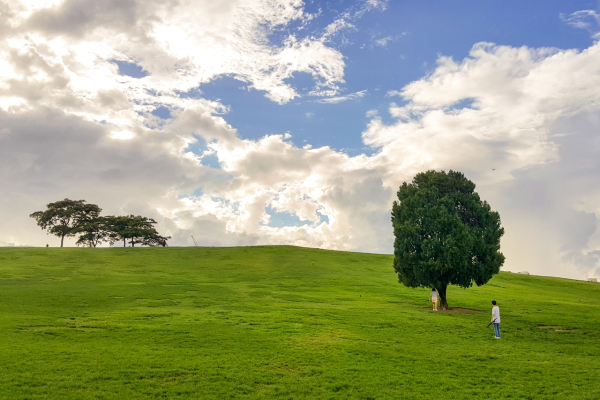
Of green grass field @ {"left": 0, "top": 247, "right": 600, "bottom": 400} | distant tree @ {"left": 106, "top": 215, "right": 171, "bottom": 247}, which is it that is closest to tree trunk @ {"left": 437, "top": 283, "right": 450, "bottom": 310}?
green grass field @ {"left": 0, "top": 247, "right": 600, "bottom": 400}

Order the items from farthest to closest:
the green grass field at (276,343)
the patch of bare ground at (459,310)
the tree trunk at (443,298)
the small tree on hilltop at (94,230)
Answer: the small tree on hilltop at (94,230), the tree trunk at (443,298), the patch of bare ground at (459,310), the green grass field at (276,343)

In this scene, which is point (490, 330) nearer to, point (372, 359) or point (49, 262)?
point (372, 359)

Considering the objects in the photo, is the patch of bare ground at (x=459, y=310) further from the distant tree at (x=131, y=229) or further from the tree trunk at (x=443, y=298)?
the distant tree at (x=131, y=229)

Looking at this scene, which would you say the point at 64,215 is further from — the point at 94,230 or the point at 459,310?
the point at 459,310

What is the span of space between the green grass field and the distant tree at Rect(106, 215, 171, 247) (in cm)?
5810

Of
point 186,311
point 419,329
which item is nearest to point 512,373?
point 419,329

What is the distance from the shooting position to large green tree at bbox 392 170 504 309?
4697 cm

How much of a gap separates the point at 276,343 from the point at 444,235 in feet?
90.8

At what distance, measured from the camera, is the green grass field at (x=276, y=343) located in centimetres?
1962

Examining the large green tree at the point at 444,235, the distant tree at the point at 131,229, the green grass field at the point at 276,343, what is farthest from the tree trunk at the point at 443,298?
the distant tree at the point at 131,229

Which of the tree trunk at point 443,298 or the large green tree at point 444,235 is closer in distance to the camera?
the large green tree at point 444,235

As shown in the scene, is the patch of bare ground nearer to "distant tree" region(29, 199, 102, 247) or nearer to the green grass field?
the green grass field

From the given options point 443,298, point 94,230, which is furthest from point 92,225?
point 443,298

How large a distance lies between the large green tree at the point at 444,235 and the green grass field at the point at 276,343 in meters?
4.51
